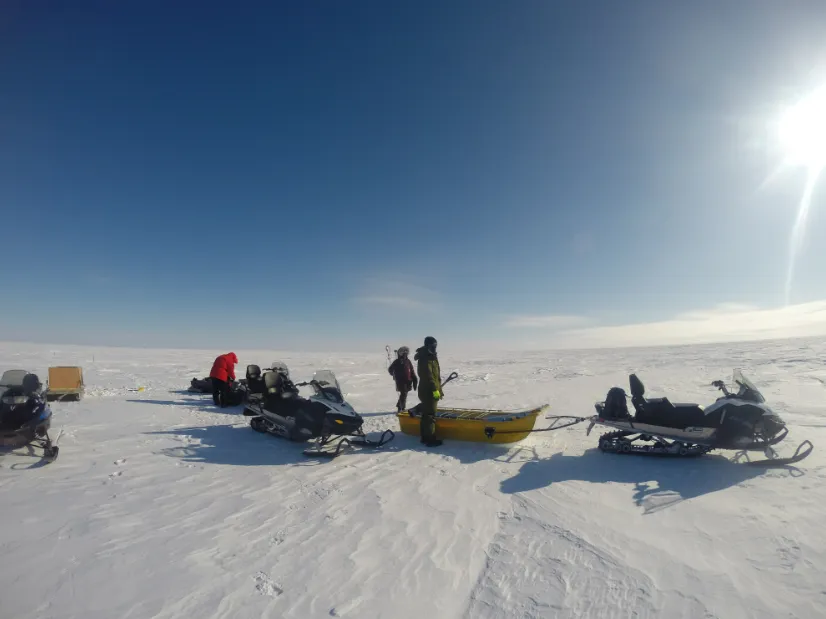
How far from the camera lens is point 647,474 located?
634 cm

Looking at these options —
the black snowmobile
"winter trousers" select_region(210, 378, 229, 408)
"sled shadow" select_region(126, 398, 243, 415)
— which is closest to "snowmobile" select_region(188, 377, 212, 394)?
the black snowmobile

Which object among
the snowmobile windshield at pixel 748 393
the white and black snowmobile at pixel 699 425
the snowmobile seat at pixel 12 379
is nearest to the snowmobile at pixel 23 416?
the snowmobile seat at pixel 12 379

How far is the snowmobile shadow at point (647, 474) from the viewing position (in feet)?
18.2

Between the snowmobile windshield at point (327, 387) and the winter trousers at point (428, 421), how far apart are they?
5.54ft

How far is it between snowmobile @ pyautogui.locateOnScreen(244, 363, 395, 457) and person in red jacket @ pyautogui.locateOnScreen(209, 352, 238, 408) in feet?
9.98

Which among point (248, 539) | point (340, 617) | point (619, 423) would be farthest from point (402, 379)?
point (340, 617)

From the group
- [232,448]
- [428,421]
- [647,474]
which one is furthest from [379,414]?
[647,474]

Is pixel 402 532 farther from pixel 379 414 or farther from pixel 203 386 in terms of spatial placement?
pixel 203 386

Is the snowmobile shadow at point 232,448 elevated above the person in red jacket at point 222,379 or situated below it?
below

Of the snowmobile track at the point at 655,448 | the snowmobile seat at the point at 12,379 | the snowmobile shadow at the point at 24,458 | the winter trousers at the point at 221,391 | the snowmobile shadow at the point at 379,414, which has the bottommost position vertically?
the snowmobile track at the point at 655,448

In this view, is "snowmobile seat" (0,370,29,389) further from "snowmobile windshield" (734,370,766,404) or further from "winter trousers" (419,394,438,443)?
"snowmobile windshield" (734,370,766,404)

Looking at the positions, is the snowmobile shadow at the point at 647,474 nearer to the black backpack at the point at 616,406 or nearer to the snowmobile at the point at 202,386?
the black backpack at the point at 616,406

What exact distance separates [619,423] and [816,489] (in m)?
2.61

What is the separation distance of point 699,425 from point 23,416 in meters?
11.0
